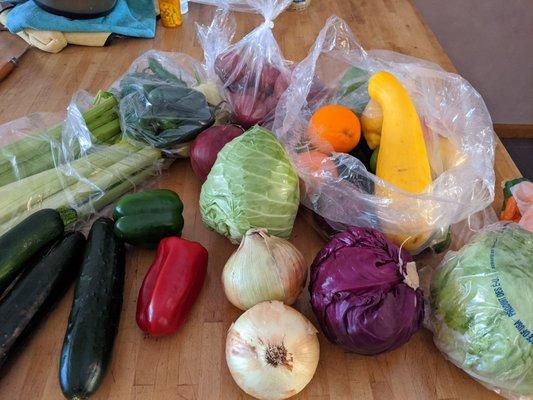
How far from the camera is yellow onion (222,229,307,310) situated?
60 centimetres

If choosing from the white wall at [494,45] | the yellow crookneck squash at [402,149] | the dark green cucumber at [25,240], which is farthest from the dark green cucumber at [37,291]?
the white wall at [494,45]

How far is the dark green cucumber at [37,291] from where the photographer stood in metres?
0.58

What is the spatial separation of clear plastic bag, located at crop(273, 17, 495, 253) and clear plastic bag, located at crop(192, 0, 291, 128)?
0.05 metres

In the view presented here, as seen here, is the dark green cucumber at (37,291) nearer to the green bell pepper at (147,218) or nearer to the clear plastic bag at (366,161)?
the green bell pepper at (147,218)

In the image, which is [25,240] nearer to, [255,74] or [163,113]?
[163,113]

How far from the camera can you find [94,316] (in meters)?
0.59

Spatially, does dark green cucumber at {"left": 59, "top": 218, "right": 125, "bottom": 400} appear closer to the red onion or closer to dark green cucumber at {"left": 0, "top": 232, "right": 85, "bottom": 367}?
dark green cucumber at {"left": 0, "top": 232, "right": 85, "bottom": 367}

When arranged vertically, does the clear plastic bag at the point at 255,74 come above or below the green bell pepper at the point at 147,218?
above

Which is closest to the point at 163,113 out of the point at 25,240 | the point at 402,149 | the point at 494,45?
the point at 25,240

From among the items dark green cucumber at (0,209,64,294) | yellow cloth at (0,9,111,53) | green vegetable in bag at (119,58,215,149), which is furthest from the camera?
yellow cloth at (0,9,111,53)

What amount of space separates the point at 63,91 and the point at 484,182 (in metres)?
0.93

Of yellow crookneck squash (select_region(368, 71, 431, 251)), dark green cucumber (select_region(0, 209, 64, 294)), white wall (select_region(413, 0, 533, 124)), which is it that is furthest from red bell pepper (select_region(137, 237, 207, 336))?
white wall (select_region(413, 0, 533, 124))

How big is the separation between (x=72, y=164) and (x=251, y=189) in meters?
0.35

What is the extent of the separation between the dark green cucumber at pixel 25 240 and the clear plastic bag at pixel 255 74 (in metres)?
0.39
